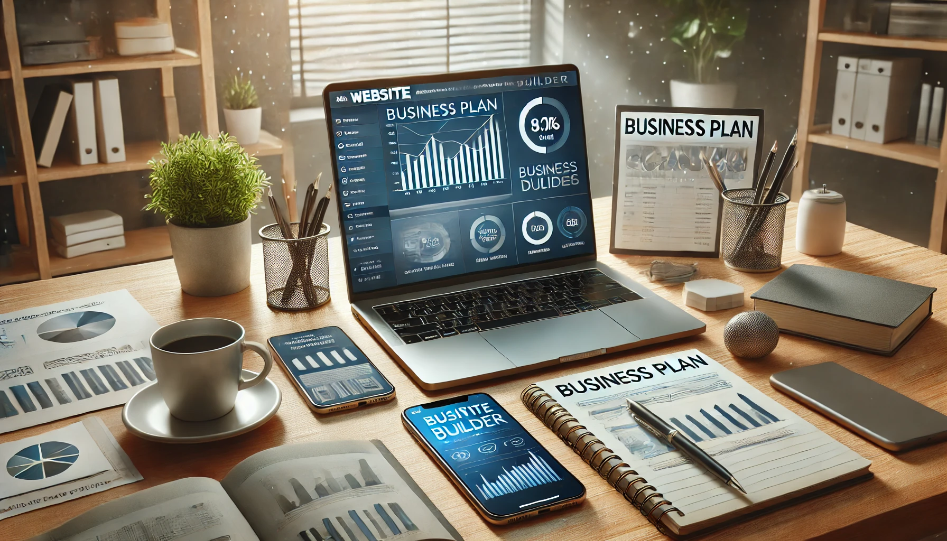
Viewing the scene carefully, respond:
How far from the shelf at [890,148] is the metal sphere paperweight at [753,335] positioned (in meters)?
2.07

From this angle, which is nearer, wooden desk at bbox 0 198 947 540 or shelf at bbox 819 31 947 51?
wooden desk at bbox 0 198 947 540

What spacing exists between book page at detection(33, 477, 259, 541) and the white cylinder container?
1.05m

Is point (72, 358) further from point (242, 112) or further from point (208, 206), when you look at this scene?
point (242, 112)

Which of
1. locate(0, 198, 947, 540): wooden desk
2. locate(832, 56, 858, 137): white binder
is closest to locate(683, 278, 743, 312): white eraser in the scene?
locate(0, 198, 947, 540): wooden desk

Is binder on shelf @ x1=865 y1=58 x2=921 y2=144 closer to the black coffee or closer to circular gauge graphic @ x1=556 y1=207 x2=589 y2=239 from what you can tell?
circular gauge graphic @ x1=556 y1=207 x2=589 y2=239

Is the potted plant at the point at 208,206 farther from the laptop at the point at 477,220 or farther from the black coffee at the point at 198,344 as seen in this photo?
the black coffee at the point at 198,344

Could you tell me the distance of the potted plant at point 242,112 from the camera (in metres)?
3.08

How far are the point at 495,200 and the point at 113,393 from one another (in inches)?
23.4

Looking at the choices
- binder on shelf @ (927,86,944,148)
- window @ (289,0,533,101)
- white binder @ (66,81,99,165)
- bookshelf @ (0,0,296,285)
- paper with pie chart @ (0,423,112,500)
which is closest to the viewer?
paper with pie chart @ (0,423,112,500)

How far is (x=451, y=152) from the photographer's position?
1242 mm

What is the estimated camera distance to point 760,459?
826 mm

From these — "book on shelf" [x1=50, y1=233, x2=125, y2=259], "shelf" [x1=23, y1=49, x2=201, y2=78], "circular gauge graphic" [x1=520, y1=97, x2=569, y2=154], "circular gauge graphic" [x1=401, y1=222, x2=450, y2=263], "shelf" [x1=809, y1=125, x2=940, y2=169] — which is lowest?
"book on shelf" [x1=50, y1=233, x2=125, y2=259]

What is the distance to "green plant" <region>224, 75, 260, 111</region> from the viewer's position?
3094 mm

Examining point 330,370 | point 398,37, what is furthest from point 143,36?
point 330,370
